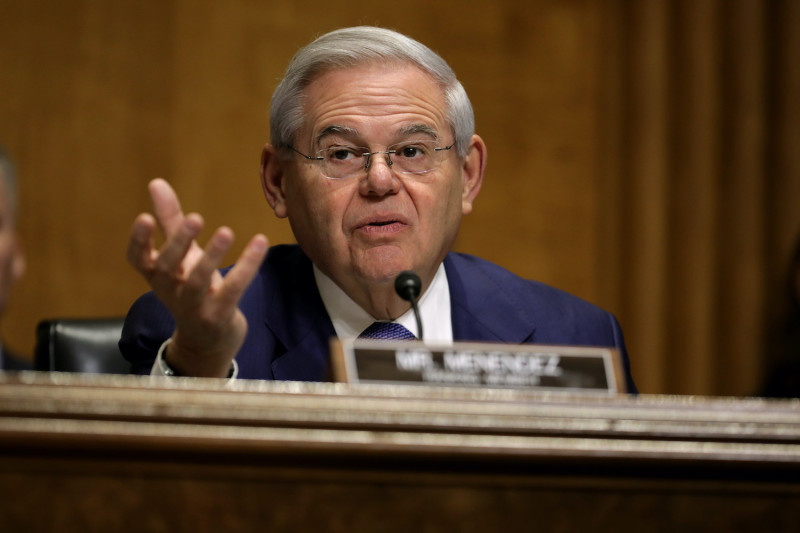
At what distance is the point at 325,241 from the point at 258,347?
0.26m

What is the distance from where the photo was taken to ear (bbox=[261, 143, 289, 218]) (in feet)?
6.32

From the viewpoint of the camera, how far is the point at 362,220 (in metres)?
1.73

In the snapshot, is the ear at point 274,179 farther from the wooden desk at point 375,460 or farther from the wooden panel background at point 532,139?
the wooden panel background at point 532,139

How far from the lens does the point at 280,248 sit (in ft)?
6.63

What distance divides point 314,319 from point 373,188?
0.29 meters

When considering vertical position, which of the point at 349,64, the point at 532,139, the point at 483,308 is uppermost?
the point at 349,64

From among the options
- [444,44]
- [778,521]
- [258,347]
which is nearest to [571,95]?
[444,44]

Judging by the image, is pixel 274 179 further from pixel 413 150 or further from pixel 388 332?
pixel 388 332

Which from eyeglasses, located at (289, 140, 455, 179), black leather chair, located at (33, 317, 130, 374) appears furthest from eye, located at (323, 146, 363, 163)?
black leather chair, located at (33, 317, 130, 374)

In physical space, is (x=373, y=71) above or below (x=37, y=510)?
above

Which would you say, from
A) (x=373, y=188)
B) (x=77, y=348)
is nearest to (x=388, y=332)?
(x=373, y=188)

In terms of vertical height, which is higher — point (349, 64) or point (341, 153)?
point (349, 64)

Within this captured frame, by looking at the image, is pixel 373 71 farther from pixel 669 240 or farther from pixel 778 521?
pixel 669 240

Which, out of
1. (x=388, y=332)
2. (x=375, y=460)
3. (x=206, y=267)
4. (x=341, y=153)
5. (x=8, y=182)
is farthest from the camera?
(x=341, y=153)
